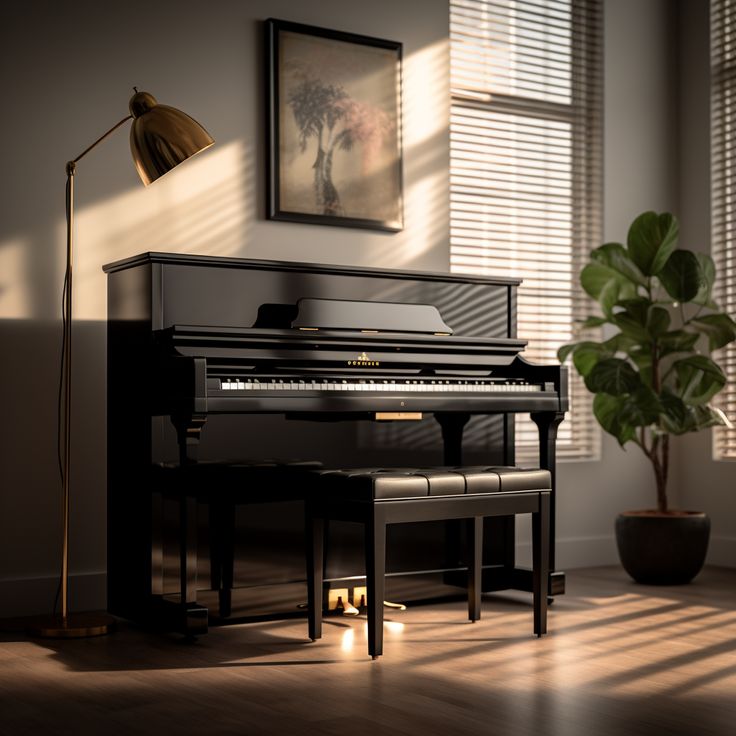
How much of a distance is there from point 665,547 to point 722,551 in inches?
29.3

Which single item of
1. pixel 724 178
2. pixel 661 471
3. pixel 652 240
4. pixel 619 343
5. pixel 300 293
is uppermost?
pixel 724 178

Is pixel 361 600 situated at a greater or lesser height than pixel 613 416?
lesser

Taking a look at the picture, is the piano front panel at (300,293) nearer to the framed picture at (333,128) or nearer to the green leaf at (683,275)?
the framed picture at (333,128)

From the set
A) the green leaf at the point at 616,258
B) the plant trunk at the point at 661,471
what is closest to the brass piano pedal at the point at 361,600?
the plant trunk at the point at 661,471

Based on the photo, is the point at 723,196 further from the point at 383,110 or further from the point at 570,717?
the point at 570,717

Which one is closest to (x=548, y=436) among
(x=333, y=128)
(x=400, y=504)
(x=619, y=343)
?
(x=619, y=343)

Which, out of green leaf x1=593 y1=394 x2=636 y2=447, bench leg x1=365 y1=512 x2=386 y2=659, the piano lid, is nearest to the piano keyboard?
the piano lid

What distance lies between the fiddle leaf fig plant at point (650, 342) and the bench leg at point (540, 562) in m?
1.15

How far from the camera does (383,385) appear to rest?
3742 mm

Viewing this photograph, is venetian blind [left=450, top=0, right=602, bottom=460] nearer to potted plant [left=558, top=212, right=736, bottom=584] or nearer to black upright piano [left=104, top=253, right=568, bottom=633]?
potted plant [left=558, top=212, right=736, bottom=584]

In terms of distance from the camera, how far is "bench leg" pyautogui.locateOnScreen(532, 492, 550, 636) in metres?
3.60

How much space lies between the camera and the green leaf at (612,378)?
471cm

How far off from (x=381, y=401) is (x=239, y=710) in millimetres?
1247

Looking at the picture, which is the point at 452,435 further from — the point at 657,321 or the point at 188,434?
the point at 188,434
